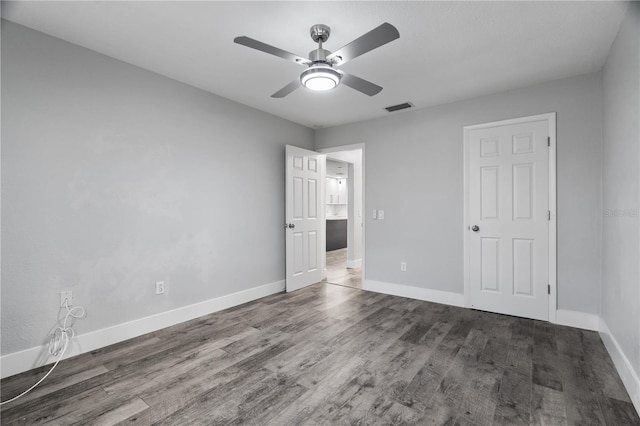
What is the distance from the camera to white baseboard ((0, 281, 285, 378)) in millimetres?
2238

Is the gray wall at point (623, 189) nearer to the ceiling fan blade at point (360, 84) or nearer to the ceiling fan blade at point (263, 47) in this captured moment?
the ceiling fan blade at point (360, 84)

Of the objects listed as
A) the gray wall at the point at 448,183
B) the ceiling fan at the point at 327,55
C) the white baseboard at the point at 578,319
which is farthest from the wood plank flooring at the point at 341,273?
the ceiling fan at the point at 327,55

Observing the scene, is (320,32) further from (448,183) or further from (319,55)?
(448,183)

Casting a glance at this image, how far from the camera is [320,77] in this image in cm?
214

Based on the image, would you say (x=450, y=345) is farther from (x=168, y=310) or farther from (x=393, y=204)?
(x=168, y=310)

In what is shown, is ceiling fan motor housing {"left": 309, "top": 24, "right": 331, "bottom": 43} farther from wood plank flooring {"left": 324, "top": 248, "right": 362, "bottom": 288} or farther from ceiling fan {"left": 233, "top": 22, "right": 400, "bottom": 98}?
wood plank flooring {"left": 324, "top": 248, "right": 362, "bottom": 288}

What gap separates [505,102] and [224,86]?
3204mm

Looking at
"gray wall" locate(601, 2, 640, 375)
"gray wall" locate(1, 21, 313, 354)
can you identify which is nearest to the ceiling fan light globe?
"gray wall" locate(1, 21, 313, 354)

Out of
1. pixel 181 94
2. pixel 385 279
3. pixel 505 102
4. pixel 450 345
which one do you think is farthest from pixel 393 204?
pixel 181 94

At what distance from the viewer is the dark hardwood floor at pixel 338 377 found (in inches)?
70.0

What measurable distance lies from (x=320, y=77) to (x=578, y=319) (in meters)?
3.46

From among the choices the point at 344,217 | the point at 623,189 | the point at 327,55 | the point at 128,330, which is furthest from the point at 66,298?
the point at 344,217

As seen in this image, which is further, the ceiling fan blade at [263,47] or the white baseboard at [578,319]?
the white baseboard at [578,319]

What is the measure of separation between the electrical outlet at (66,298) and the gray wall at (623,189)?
4.07 metres
